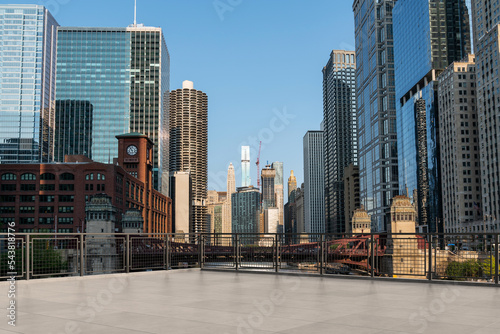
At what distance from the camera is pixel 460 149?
15200cm

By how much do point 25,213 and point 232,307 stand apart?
396ft

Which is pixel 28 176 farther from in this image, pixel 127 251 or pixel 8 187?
pixel 127 251

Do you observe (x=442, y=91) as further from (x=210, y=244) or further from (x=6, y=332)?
(x=6, y=332)

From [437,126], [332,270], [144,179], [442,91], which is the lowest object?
[332,270]

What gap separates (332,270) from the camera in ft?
66.0

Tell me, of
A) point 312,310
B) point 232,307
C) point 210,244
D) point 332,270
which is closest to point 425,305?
point 312,310

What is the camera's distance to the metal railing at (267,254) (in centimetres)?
1677

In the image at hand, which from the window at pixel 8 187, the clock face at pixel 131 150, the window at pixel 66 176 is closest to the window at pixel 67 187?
the window at pixel 66 176

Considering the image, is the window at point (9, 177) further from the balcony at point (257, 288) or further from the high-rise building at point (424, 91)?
the high-rise building at point (424, 91)

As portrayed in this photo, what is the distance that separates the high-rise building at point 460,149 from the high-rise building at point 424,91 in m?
6.13

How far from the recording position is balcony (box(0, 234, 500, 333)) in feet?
27.6

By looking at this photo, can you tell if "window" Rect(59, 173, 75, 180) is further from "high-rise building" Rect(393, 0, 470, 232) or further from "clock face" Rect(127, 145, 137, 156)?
"high-rise building" Rect(393, 0, 470, 232)

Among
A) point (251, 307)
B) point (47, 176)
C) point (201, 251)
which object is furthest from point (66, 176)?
point (251, 307)

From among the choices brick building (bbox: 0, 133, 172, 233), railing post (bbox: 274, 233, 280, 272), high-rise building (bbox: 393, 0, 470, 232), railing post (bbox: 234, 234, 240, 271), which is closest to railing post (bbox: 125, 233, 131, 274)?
railing post (bbox: 234, 234, 240, 271)
